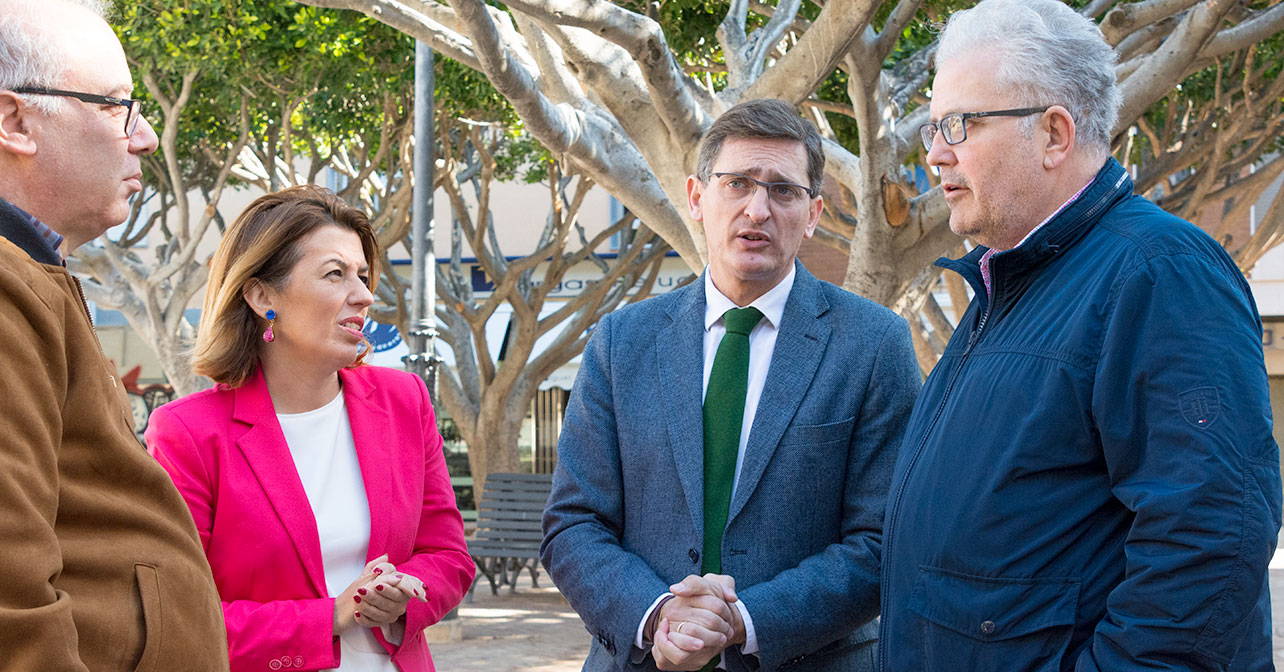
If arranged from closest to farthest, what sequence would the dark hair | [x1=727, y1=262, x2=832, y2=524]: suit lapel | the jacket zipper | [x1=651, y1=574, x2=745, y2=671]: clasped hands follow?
1. the jacket zipper
2. [x1=651, y1=574, x2=745, y2=671]: clasped hands
3. [x1=727, y1=262, x2=832, y2=524]: suit lapel
4. the dark hair

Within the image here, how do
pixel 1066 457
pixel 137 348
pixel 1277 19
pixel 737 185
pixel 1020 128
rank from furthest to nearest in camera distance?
pixel 137 348 < pixel 1277 19 < pixel 737 185 < pixel 1020 128 < pixel 1066 457

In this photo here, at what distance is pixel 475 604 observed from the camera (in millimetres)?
12938

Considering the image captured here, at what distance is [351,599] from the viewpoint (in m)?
3.04

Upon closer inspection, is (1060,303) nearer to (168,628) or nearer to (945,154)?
(945,154)

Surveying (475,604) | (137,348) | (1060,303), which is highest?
(1060,303)

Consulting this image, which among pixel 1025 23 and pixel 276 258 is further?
pixel 276 258

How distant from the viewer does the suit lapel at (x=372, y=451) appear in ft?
10.6

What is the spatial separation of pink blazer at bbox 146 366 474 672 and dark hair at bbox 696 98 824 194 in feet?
3.95

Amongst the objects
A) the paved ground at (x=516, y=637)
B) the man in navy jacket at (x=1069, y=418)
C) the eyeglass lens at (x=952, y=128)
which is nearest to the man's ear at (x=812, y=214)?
the man in navy jacket at (x=1069, y=418)

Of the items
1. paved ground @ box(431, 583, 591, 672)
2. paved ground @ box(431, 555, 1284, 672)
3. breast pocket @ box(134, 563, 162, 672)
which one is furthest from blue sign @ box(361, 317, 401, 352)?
breast pocket @ box(134, 563, 162, 672)

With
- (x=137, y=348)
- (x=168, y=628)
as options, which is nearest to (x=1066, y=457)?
(x=168, y=628)

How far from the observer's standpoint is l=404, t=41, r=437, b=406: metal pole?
1016 cm

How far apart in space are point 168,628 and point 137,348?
98.2 ft

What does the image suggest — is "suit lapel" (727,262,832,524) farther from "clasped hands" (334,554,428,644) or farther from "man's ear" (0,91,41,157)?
"man's ear" (0,91,41,157)
